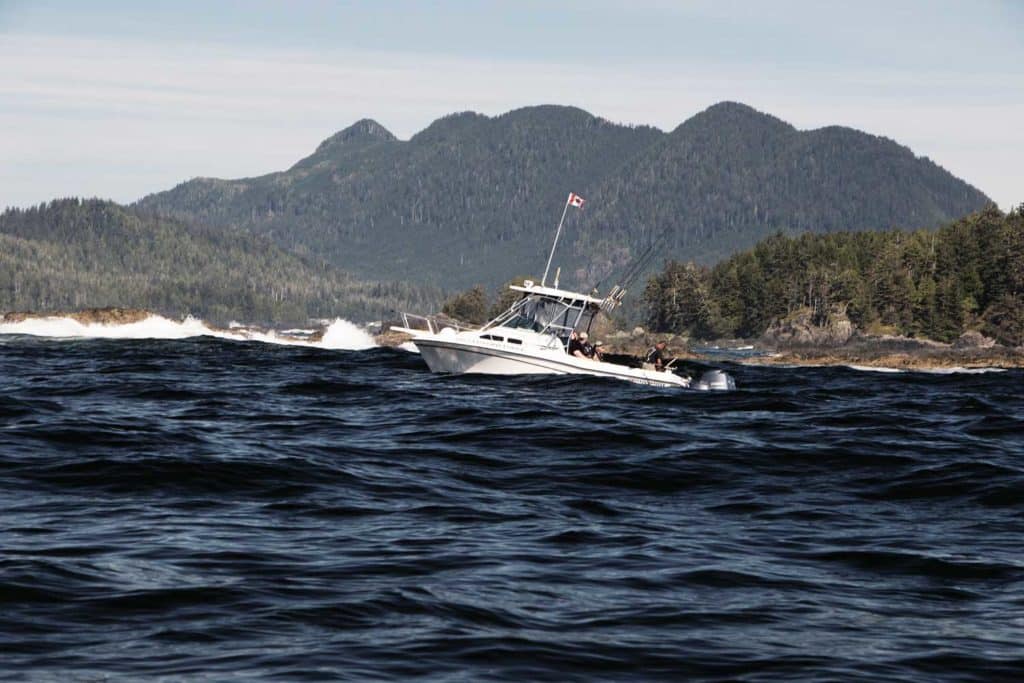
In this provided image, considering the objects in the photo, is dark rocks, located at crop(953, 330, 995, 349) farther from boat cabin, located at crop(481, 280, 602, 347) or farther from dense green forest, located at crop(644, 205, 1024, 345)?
boat cabin, located at crop(481, 280, 602, 347)

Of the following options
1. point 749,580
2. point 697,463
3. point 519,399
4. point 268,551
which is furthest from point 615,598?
point 519,399

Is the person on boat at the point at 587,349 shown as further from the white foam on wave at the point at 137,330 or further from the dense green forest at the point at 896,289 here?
the dense green forest at the point at 896,289

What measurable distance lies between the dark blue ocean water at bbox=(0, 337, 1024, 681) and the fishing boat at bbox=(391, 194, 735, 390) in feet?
35.3

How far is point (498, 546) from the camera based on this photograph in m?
14.2

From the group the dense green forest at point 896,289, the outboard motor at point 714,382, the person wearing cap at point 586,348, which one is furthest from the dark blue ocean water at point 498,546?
the dense green forest at point 896,289

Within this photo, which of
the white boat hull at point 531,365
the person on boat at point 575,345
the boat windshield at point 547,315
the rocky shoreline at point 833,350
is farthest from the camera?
the rocky shoreline at point 833,350

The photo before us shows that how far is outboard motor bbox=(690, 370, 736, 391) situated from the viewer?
40319 mm

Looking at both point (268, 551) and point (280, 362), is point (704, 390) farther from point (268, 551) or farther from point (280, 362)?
point (268, 551)

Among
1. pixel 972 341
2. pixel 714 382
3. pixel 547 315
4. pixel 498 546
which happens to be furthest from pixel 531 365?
pixel 972 341

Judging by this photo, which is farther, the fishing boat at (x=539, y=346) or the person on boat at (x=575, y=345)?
the person on boat at (x=575, y=345)

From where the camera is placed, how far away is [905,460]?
22.5 m

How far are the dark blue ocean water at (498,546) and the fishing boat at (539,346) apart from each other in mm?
10760

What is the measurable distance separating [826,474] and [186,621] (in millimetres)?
12826

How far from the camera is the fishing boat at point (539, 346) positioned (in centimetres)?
3962
